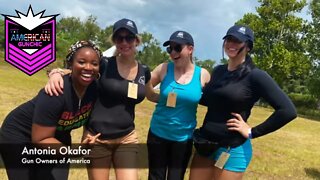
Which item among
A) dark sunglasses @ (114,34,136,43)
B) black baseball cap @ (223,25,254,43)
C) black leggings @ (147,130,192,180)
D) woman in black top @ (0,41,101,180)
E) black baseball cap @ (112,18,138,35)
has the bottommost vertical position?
black leggings @ (147,130,192,180)

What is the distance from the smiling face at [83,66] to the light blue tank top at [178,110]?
99 centimetres

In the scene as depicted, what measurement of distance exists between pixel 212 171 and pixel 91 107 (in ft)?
4.82

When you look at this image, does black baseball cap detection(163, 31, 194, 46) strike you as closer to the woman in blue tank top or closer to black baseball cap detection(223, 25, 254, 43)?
the woman in blue tank top

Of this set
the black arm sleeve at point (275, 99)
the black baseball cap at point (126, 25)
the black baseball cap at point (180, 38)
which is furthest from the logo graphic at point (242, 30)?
the black baseball cap at point (126, 25)

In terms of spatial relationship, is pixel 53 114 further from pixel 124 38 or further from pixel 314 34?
pixel 314 34

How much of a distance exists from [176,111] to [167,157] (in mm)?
578

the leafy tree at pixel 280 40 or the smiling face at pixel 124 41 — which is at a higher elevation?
the leafy tree at pixel 280 40

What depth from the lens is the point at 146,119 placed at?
15172 mm

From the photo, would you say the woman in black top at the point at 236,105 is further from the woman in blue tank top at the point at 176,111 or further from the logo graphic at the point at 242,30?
the woman in blue tank top at the point at 176,111

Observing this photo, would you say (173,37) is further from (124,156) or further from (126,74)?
(124,156)

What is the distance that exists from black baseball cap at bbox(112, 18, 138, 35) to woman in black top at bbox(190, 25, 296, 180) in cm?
98

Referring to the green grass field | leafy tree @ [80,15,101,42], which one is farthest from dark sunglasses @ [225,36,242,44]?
leafy tree @ [80,15,101,42]

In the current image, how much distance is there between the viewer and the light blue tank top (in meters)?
4.21

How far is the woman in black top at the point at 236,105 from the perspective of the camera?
3680 millimetres
